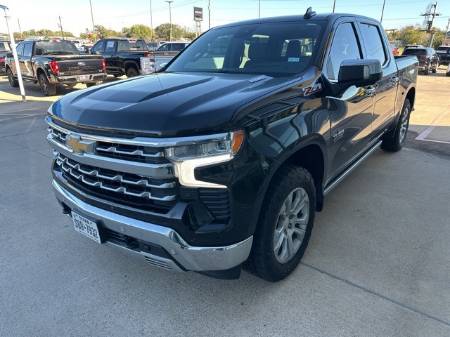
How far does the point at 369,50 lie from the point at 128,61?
12524 mm

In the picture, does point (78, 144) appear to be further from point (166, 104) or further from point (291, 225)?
point (291, 225)

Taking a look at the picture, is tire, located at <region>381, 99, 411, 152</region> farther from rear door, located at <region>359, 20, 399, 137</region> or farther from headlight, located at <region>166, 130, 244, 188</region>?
headlight, located at <region>166, 130, 244, 188</region>

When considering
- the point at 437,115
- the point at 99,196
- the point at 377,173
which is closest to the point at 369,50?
the point at 377,173

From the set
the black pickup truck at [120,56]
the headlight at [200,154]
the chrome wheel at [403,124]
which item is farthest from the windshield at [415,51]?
the headlight at [200,154]

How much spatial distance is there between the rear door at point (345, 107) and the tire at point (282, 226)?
560 mm

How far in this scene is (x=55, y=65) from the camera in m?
11.3

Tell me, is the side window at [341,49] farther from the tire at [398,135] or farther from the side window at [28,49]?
the side window at [28,49]

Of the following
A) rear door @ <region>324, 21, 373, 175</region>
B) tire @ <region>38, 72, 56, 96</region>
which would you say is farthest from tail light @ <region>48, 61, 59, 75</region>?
rear door @ <region>324, 21, 373, 175</region>

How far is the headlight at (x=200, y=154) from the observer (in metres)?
1.91

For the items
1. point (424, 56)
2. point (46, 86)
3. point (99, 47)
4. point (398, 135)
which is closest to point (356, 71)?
point (398, 135)

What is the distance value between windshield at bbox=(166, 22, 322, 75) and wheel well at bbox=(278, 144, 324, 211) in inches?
24.3

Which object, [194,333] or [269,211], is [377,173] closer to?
[269,211]

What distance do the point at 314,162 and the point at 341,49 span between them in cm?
110

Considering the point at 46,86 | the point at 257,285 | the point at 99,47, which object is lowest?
the point at 46,86
